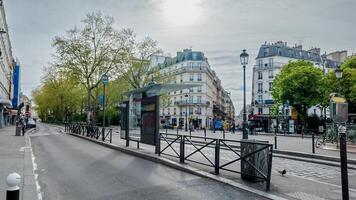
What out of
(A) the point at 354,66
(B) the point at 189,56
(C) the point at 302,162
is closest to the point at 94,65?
(C) the point at 302,162

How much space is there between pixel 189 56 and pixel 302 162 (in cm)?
7501

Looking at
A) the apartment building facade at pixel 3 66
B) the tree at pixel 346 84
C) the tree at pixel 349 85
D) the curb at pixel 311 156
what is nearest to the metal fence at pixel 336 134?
the curb at pixel 311 156

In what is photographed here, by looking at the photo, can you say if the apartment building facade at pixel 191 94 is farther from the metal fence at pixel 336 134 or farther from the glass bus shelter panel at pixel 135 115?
the glass bus shelter panel at pixel 135 115

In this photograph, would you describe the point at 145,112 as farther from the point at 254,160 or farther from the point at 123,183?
the point at 254,160

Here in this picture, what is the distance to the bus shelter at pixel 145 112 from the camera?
12750 mm

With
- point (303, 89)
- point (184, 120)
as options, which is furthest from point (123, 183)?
point (184, 120)

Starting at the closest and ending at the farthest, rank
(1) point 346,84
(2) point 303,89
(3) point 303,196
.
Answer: (3) point 303,196 < (1) point 346,84 < (2) point 303,89

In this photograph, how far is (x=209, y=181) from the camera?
8133 mm

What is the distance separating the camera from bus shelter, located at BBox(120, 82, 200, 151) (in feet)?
41.8

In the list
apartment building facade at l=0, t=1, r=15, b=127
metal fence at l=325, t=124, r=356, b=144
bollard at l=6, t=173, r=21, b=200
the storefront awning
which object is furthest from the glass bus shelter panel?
apartment building facade at l=0, t=1, r=15, b=127

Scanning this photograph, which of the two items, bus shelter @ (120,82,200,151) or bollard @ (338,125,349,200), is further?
bus shelter @ (120,82,200,151)

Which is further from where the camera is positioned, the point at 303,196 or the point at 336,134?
the point at 336,134

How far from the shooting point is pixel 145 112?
13641mm

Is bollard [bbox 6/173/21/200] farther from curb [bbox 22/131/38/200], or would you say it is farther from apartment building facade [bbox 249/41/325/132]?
apartment building facade [bbox 249/41/325/132]
